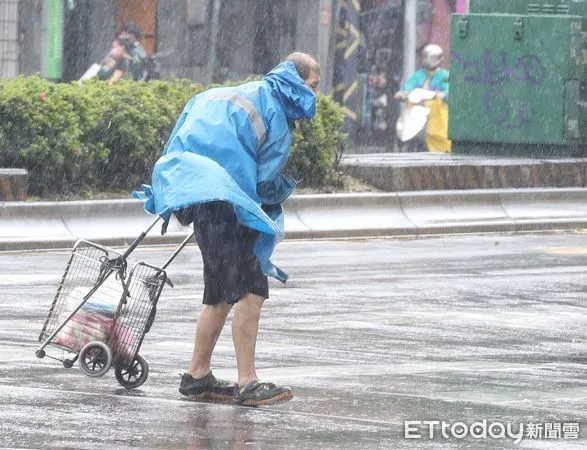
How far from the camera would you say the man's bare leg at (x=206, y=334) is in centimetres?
879

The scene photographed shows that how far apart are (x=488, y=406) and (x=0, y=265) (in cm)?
716

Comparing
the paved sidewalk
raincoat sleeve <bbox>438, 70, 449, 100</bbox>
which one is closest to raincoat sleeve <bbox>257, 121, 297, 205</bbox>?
the paved sidewalk

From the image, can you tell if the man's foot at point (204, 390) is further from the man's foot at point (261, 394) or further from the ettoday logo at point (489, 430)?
the ettoday logo at point (489, 430)

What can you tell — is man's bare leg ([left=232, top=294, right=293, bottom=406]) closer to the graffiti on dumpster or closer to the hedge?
the hedge

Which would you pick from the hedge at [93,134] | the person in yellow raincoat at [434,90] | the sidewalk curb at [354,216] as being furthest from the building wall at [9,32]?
the sidewalk curb at [354,216]

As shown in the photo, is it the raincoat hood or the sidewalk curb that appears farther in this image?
the sidewalk curb

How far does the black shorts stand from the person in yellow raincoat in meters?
17.8

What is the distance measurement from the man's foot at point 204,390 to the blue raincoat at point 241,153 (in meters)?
0.61

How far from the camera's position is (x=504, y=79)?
21.2 m

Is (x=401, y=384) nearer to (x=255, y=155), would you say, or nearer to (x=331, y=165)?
(x=255, y=155)

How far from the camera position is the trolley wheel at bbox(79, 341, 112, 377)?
29.3 ft

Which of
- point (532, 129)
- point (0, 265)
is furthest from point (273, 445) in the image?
point (532, 129)

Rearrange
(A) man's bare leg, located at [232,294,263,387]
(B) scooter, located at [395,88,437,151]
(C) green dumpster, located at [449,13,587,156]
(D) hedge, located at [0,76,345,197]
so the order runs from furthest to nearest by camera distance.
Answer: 1. (B) scooter, located at [395,88,437,151]
2. (C) green dumpster, located at [449,13,587,156]
3. (D) hedge, located at [0,76,345,197]
4. (A) man's bare leg, located at [232,294,263,387]

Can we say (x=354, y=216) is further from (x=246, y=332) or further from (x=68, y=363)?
(x=246, y=332)
